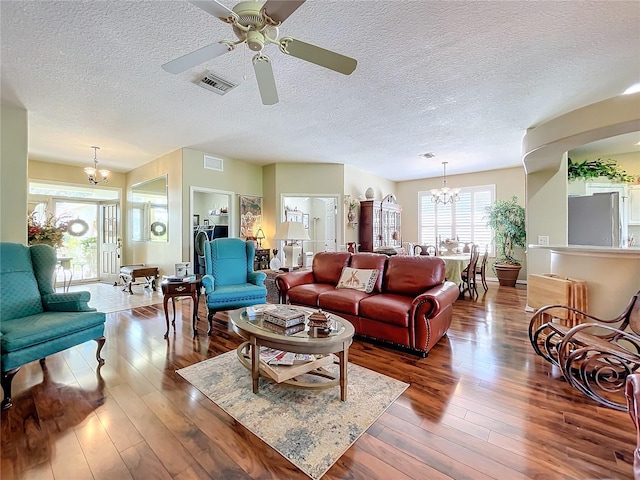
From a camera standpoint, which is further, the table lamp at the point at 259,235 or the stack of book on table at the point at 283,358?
the table lamp at the point at 259,235

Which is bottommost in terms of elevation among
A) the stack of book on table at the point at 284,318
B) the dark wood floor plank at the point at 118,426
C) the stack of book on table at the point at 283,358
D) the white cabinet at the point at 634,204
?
the dark wood floor plank at the point at 118,426

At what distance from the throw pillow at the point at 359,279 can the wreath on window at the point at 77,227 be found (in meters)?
7.25

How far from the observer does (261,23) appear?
1694 mm

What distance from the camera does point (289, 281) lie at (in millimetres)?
3906

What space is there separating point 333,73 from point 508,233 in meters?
5.85

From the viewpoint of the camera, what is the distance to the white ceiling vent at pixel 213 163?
19.0 feet

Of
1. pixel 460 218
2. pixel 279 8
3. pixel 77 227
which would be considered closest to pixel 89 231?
pixel 77 227

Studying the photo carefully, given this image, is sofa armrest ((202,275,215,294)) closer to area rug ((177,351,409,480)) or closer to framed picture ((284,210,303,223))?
area rug ((177,351,409,480))

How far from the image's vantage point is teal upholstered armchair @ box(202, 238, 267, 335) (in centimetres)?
343

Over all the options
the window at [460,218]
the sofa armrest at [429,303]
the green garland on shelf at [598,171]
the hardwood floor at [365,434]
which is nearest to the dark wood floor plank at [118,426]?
the hardwood floor at [365,434]

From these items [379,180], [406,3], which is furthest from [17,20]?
[379,180]

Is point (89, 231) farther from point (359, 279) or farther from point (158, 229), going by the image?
point (359, 279)

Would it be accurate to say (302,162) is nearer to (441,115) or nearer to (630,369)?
(441,115)

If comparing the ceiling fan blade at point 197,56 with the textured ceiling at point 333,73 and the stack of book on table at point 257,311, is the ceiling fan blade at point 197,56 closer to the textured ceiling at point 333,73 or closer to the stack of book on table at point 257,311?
the textured ceiling at point 333,73
